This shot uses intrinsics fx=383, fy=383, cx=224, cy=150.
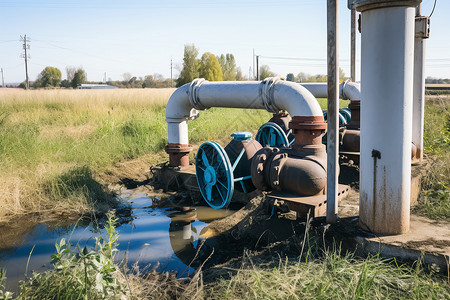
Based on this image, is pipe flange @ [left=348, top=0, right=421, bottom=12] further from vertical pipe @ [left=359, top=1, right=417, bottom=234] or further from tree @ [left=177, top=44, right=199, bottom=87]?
tree @ [left=177, top=44, right=199, bottom=87]

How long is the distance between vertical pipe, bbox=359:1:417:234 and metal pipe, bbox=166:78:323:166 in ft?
4.98

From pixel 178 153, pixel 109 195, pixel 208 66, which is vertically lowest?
pixel 109 195

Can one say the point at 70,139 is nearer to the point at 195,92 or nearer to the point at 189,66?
the point at 195,92

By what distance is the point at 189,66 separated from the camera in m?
37.2

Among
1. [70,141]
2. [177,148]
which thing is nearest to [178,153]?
[177,148]

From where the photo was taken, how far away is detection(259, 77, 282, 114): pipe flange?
5434mm

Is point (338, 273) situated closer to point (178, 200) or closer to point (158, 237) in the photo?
point (158, 237)

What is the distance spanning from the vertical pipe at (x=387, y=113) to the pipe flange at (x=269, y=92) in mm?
2142

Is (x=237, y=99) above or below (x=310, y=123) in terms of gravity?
above

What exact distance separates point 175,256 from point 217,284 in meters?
1.32

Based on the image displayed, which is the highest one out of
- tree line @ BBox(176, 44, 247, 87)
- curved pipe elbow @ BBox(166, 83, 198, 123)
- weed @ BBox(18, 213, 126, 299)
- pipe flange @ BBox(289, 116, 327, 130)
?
tree line @ BBox(176, 44, 247, 87)

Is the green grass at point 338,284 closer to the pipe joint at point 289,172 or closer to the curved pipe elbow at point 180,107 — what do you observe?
the pipe joint at point 289,172

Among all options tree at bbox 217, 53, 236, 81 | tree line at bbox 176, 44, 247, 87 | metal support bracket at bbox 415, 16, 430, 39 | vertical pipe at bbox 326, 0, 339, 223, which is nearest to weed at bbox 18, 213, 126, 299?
vertical pipe at bbox 326, 0, 339, 223

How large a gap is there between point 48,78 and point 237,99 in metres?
59.9
